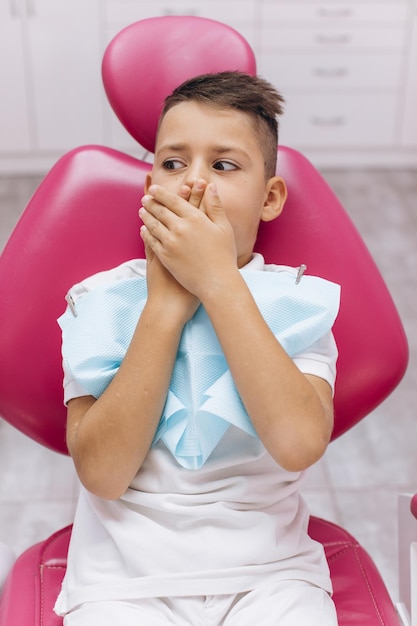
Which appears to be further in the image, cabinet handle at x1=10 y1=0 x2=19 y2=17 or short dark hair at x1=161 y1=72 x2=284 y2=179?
cabinet handle at x1=10 y1=0 x2=19 y2=17

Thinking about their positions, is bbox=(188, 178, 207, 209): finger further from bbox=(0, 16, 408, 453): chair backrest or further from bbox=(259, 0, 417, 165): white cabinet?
bbox=(259, 0, 417, 165): white cabinet

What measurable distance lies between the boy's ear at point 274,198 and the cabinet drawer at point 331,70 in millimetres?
2686

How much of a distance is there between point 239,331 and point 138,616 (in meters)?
0.34

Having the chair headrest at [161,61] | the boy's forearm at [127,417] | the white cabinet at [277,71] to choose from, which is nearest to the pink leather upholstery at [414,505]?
the boy's forearm at [127,417]

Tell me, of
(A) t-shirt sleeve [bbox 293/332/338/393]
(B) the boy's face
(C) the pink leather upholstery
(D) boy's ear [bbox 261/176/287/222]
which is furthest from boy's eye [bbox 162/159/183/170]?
(C) the pink leather upholstery

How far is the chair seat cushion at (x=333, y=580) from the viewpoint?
1.13 meters

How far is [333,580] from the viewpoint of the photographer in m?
Result: 1.23

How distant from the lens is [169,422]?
1110 mm

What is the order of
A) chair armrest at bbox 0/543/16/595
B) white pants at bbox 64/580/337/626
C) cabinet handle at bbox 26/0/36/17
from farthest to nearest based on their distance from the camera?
1. cabinet handle at bbox 26/0/36/17
2. chair armrest at bbox 0/543/16/595
3. white pants at bbox 64/580/337/626

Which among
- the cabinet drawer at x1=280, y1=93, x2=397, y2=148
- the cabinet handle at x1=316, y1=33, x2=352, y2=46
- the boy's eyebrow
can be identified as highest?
the boy's eyebrow

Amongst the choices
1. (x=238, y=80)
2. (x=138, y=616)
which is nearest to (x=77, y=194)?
(x=238, y=80)

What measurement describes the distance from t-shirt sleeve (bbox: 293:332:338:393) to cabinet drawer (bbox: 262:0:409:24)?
289 centimetres

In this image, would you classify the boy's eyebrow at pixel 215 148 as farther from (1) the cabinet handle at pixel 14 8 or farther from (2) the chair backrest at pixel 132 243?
(1) the cabinet handle at pixel 14 8

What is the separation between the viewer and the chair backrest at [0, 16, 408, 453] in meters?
1.28
